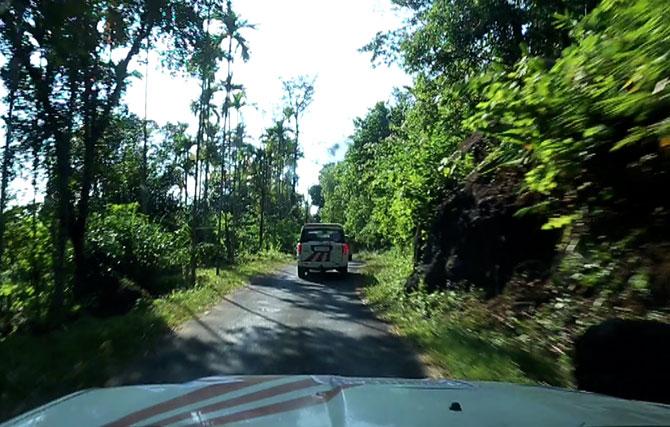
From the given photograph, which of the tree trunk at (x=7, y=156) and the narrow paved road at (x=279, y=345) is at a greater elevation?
the tree trunk at (x=7, y=156)

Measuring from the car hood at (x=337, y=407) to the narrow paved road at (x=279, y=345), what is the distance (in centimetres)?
431

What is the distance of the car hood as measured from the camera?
8.66ft

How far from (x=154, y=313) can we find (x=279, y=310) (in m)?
2.79

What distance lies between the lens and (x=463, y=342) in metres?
8.78

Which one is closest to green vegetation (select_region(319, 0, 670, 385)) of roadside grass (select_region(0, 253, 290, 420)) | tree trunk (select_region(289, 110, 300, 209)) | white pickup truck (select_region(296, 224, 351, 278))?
roadside grass (select_region(0, 253, 290, 420))

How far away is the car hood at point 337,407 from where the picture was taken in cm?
264

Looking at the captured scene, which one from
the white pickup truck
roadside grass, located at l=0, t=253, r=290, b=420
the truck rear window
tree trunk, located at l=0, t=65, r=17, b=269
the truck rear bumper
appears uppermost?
tree trunk, located at l=0, t=65, r=17, b=269

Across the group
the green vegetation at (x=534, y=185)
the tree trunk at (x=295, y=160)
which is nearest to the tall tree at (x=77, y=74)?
the green vegetation at (x=534, y=185)

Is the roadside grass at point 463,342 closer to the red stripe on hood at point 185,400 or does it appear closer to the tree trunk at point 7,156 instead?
the red stripe on hood at point 185,400

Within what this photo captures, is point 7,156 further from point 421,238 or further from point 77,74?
point 421,238

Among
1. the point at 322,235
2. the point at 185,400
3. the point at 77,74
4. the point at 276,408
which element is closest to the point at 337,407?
the point at 276,408

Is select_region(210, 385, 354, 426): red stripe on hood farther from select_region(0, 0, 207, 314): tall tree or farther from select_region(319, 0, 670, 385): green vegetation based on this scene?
select_region(0, 0, 207, 314): tall tree

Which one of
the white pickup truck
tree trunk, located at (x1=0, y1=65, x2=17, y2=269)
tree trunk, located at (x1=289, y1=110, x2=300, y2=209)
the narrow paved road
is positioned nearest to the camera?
the narrow paved road

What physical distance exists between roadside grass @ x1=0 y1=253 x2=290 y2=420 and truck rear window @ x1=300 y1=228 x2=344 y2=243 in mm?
10001
